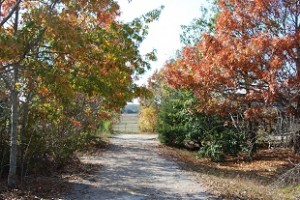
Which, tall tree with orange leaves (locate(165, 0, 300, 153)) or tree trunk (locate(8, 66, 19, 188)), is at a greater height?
tall tree with orange leaves (locate(165, 0, 300, 153))

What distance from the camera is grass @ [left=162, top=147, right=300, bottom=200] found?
507 inches

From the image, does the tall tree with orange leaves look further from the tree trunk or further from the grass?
the tree trunk

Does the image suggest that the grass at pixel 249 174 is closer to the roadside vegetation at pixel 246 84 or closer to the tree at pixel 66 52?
the roadside vegetation at pixel 246 84

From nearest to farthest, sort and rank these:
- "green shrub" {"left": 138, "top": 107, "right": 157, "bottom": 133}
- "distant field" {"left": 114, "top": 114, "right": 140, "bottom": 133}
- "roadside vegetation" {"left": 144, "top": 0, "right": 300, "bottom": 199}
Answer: "roadside vegetation" {"left": 144, "top": 0, "right": 300, "bottom": 199} → "green shrub" {"left": 138, "top": 107, "right": 157, "bottom": 133} → "distant field" {"left": 114, "top": 114, "right": 140, "bottom": 133}

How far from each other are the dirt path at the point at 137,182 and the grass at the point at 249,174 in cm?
70

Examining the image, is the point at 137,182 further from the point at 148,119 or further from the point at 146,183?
the point at 148,119

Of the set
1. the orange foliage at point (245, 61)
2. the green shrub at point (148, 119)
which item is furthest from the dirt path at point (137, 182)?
the green shrub at point (148, 119)

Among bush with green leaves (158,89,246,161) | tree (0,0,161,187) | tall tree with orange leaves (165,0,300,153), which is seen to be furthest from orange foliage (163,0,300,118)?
tree (0,0,161,187)

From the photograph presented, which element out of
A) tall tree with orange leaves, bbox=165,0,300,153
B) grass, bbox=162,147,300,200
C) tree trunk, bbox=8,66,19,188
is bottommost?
grass, bbox=162,147,300,200

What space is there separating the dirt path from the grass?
700 mm

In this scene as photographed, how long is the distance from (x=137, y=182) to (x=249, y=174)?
6297mm

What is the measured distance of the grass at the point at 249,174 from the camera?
12.9 metres

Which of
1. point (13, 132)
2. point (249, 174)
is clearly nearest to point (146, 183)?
point (13, 132)

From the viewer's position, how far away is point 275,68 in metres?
17.2
